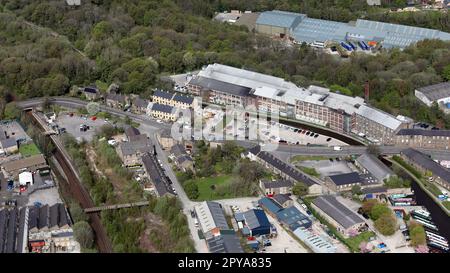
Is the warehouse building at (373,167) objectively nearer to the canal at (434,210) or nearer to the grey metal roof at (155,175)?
the canal at (434,210)

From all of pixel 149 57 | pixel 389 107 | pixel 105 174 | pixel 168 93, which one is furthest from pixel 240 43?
pixel 105 174

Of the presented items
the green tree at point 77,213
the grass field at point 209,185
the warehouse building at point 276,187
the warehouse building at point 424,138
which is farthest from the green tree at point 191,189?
the warehouse building at point 424,138

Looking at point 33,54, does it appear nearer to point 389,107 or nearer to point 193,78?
point 193,78

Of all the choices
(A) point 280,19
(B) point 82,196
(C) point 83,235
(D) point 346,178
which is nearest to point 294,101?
(D) point 346,178

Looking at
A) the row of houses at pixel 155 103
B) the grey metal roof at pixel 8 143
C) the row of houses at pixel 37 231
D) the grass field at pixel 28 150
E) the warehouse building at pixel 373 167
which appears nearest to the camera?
the row of houses at pixel 37 231

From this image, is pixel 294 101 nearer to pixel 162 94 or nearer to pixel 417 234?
pixel 162 94

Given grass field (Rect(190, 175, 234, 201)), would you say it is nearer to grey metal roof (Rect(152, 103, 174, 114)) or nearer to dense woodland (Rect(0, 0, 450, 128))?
grey metal roof (Rect(152, 103, 174, 114))

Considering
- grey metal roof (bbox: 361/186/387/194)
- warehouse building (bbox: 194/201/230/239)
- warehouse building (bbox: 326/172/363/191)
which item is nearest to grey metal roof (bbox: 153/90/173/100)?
warehouse building (bbox: 194/201/230/239)
